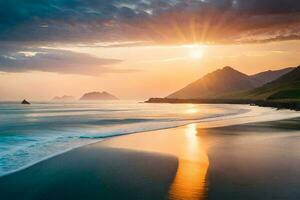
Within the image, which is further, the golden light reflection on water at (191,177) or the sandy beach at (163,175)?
the sandy beach at (163,175)

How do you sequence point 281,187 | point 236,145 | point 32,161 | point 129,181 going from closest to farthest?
1. point 281,187
2. point 129,181
3. point 32,161
4. point 236,145

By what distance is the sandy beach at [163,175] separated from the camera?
45.1 feet

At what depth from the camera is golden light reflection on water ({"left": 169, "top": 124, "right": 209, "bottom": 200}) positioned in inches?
529

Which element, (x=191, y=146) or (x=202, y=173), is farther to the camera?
(x=191, y=146)

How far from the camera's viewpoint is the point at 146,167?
1922cm

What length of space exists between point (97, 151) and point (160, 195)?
1271 centimetres

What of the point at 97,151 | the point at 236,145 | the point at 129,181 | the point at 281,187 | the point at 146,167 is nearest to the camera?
the point at 281,187

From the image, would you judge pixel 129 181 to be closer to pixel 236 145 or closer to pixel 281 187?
pixel 281 187

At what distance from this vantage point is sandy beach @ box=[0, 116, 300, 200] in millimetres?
13758

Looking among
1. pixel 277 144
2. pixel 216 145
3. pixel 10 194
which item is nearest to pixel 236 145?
→ pixel 216 145

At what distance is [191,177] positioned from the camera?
16.6 metres

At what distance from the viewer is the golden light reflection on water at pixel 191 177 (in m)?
13.4

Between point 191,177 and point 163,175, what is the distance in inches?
52.1

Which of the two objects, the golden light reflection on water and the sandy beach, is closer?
the golden light reflection on water
